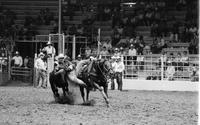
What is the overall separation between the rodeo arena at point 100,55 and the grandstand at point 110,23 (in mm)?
49

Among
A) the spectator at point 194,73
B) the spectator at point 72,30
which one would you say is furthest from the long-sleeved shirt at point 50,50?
the spectator at point 194,73

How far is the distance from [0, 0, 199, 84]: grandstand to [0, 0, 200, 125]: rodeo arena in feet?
0.16

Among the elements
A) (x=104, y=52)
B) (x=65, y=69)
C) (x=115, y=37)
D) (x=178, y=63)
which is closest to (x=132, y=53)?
(x=104, y=52)

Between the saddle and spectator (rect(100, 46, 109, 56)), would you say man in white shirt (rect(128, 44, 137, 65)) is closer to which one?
spectator (rect(100, 46, 109, 56))

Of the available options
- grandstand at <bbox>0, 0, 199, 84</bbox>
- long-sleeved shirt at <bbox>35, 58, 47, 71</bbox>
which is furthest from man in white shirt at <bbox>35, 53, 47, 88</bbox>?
grandstand at <bbox>0, 0, 199, 84</bbox>

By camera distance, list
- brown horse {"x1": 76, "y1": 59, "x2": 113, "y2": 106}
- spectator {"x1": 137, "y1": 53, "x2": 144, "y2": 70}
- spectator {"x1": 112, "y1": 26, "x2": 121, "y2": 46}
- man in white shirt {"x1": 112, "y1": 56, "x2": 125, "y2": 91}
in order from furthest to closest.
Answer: spectator {"x1": 112, "y1": 26, "x2": 121, "y2": 46} → spectator {"x1": 137, "y1": 53, "x2": 144, "y2": 70} → man in white shirt {"x1": 112, "y1": 56, "x2": 125, "y2": 91} → brown horse {"x1": 76, "y1": 59, "x2": 113, "y2": 106}

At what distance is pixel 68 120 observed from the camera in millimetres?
11578

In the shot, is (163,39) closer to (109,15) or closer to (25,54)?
(109,15)

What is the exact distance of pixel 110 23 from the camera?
32188 mm

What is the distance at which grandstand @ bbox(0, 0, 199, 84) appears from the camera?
28.5 meters

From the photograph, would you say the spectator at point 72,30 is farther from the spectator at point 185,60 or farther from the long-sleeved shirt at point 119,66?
the spectator at point 185,60

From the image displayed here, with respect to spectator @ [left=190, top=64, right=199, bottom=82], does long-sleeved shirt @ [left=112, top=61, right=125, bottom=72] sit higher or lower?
higher

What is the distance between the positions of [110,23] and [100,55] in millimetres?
8859

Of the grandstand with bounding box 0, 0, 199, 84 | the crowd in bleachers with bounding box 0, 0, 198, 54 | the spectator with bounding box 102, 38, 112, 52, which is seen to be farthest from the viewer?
the grandstand with bounding box 0, 0, 199, 84
